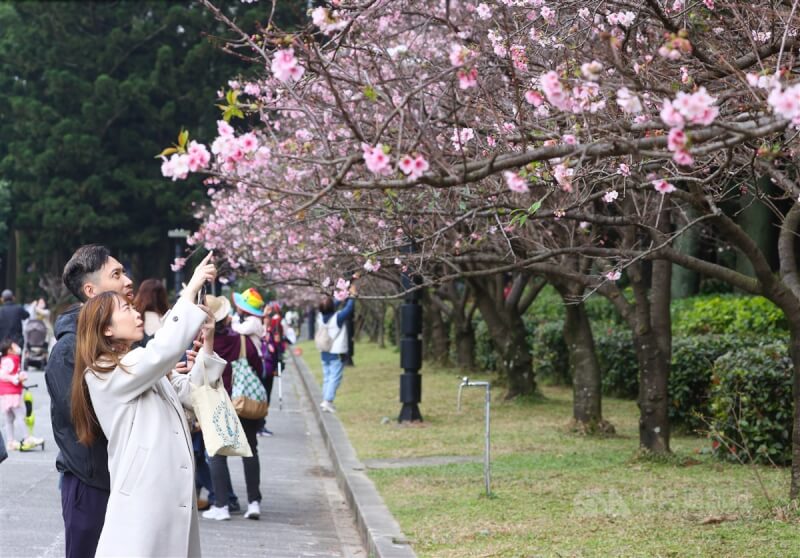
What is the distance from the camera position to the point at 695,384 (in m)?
13.5

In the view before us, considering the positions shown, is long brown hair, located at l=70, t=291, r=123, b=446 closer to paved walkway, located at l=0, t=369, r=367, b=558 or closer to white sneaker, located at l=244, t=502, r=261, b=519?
paved walkway, located at l=0, t=369, r=367, b=558

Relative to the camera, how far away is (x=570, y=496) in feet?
30.2

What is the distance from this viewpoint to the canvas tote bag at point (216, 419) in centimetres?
576

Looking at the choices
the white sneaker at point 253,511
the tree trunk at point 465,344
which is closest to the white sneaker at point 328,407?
the tree trunk at point 465,344

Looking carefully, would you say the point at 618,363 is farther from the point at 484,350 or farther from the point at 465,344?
the point at 465,344

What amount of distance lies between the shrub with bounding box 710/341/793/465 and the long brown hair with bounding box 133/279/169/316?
490 centimetres

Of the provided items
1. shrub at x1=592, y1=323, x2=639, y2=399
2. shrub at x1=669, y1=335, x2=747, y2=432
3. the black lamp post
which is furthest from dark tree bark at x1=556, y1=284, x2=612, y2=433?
shrub at x1=592, y1=323, x2=639, y2=399

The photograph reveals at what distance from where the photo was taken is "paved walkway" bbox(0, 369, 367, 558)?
8.11 meters

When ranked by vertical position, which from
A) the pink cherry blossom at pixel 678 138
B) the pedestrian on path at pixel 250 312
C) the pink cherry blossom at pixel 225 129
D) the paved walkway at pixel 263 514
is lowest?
the paved walkway at pixel 263 514

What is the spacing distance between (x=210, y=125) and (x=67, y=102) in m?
6.06

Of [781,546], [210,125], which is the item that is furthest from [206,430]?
[210,125]

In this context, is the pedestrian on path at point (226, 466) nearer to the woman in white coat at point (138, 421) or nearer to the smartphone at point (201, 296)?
the smartphone at point (201, 296)

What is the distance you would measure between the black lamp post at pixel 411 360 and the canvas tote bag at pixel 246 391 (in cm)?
616

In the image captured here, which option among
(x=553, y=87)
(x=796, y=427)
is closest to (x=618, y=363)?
(x=796, y=427)
